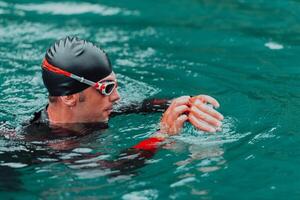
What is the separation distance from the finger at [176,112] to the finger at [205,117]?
59 mm

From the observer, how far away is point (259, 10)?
1179 cm

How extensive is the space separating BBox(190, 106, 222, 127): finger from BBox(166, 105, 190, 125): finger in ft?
0.19

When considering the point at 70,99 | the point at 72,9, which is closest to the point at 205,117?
the point at 70,99

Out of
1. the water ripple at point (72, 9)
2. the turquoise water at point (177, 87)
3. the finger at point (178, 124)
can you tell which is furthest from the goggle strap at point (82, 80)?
the water ripple at point (72, 9)

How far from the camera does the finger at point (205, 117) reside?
18.9 ft

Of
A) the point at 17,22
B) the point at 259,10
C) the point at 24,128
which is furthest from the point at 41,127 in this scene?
the point at 259,10

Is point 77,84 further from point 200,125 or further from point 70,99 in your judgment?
point 200,125

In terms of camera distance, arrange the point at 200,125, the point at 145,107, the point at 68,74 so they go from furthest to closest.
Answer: the point at 145,107, the point at 68,74, the point at 200,125

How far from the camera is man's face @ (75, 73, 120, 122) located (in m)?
6.48

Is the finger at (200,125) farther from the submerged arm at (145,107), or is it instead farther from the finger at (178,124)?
the submerged arm at (145,107)

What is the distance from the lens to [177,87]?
8.56m

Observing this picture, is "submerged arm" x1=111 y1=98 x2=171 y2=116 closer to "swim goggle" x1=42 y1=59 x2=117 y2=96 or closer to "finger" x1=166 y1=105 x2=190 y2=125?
"swim goggle" x1=42 y1=59 x2=117 y2=96

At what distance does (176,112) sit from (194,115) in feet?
0.50

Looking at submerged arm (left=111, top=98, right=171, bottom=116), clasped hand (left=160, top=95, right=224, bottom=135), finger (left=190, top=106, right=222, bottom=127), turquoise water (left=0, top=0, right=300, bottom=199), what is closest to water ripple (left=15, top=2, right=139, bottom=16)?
turquoise water (left=0, top=0, right=300, bottom=199)
